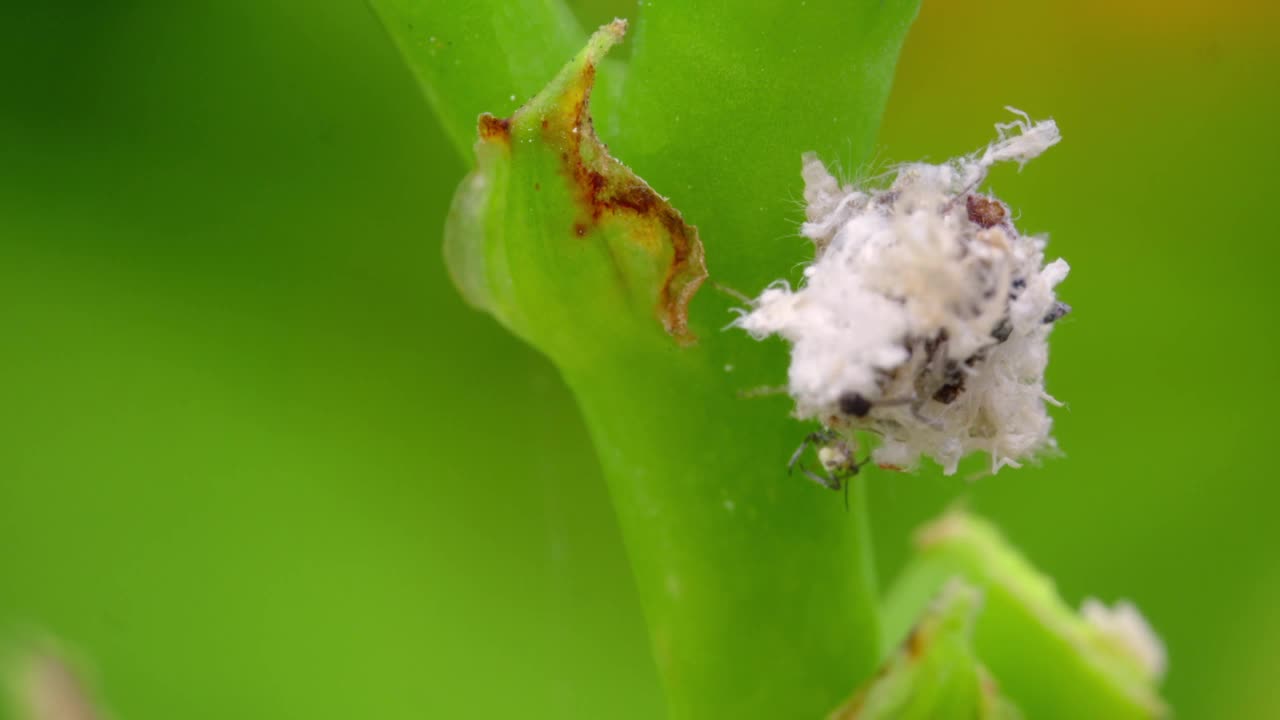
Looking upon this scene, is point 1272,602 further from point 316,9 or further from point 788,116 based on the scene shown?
point 316,9

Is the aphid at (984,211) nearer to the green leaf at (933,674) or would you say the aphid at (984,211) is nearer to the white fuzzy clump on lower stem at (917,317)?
the white fuzzy clump on lower stem at (917,317)

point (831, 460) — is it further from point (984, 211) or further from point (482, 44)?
point (482, 44)

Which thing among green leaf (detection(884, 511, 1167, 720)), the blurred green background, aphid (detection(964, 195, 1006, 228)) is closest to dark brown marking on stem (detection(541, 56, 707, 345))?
aphid (detection(964, 195, 1006, 228))

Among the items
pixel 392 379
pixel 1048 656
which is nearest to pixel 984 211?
pixel 1048 656

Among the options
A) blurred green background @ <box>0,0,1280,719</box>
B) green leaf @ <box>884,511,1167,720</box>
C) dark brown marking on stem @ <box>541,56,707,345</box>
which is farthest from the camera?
blurred green background @ <box>0,0,1280,719</box>

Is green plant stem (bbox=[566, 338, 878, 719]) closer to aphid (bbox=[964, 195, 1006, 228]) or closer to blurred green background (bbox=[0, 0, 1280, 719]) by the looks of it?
aphid (bbox=[964, 195, 1006, 228])

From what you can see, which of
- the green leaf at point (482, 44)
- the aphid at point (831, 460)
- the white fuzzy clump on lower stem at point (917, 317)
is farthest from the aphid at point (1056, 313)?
the green leaf at point (482, 44)
